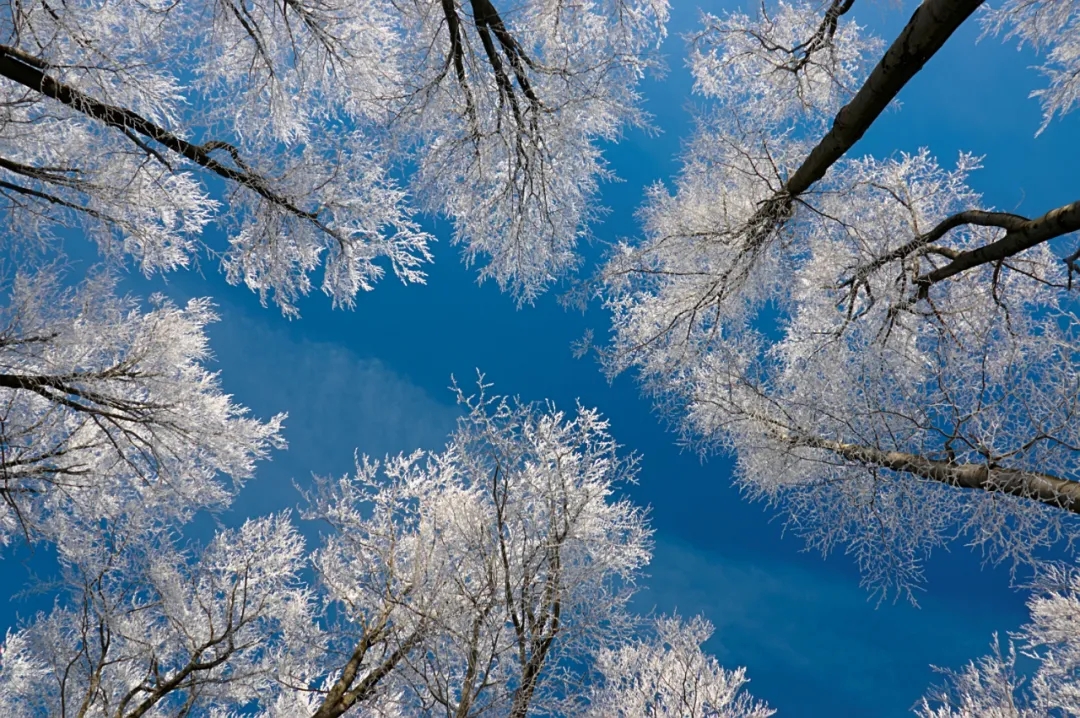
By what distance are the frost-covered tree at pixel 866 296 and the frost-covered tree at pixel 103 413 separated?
5.15 m

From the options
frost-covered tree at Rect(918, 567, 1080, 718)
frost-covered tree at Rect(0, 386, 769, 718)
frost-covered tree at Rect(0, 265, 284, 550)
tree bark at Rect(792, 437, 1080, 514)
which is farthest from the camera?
frost-covered tree at Rect(918, 567, 1080, 718)

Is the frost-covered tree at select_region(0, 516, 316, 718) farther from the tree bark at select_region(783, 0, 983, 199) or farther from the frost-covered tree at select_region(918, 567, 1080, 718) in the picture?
the frost-covered tree at select_region(918, 567, 1080, 718)

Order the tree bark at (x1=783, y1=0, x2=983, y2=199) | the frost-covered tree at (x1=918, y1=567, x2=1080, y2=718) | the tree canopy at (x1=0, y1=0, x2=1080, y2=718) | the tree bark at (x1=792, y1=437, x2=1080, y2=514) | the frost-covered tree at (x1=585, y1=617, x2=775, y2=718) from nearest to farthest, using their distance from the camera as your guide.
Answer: the tree bark at (x1=783, y1=0, x2=983, y2=199) < the tree bark at (x1=792, y1=437, x2=1080, y2=514) < the tree canopy at (x1=0, y1=0, x2=1080, y2=718) < the frost-covered tree at (x1=918, y1=567, x2=1080, y2=718) < the frost-covered tree at (x1=585, y1=617, x2=775, y2=718)

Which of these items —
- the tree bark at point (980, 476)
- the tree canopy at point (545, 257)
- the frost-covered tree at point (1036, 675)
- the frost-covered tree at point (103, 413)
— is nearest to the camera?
the tree bark at point (980, 476)

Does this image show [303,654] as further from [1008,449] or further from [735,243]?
[1008,449]

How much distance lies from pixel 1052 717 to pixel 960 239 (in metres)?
7.14

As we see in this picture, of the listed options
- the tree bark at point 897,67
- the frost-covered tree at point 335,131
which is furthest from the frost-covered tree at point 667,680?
the tree bark at point 897,67

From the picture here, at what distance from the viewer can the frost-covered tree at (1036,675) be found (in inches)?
350

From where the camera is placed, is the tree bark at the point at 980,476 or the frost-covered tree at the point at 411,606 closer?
the tree bark at the point at 980,476

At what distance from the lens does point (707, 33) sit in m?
6.24

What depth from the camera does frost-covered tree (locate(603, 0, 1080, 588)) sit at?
4777 mm

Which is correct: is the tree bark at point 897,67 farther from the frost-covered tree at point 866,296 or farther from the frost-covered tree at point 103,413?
the frost-covered tree at point 103,413

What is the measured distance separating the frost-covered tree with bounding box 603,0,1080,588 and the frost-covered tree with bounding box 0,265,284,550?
5154 mm

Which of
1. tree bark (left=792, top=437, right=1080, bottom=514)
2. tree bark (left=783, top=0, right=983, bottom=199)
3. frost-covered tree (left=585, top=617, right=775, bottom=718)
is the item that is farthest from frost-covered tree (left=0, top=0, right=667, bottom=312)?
frost-covered tree (left=585, top=617, right=775, bottom=718)
